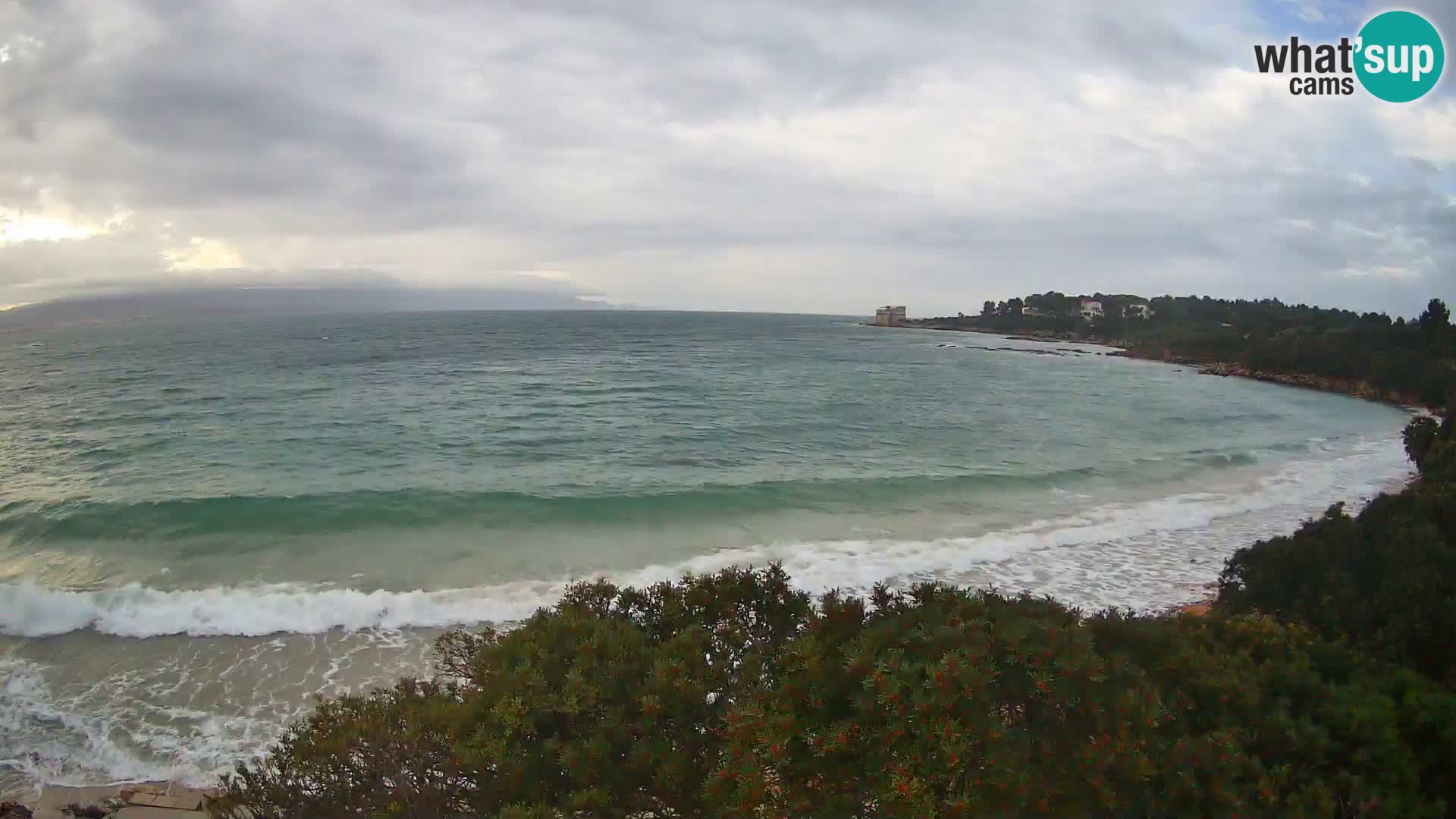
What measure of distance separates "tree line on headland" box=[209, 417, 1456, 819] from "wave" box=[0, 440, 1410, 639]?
228 inches

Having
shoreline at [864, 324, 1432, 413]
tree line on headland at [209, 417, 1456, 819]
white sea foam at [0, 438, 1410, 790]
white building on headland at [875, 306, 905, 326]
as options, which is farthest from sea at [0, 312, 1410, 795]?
white building on headland at [875, 306, 905, 326]

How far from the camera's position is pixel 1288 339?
5922 centimetres

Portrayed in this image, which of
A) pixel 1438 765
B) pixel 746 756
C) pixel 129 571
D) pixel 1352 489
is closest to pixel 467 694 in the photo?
pixel 746 756

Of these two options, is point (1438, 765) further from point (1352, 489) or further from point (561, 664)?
point (1352, 489)

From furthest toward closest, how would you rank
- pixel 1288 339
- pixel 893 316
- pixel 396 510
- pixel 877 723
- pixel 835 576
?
pixel 893 316
pixel 1288 339
pixel 396 510
pixel 835 576
pixel 877 723

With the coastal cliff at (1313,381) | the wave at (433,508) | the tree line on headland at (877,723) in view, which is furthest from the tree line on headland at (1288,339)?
the tree line on headland at (877,723)

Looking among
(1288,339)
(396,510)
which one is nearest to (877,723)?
(396,510)

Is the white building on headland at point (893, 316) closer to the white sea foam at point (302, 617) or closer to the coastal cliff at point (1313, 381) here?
the coastal cliff at point (1313, 381)

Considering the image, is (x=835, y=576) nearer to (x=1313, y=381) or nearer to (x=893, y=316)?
(x=1313, y=381)

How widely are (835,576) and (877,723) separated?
902 centimetres

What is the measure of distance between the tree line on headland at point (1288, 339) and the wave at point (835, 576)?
97.8 feet

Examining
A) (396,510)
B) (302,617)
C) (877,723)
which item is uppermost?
(877,723)

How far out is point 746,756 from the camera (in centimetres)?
380

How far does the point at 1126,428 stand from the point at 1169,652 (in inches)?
1126
